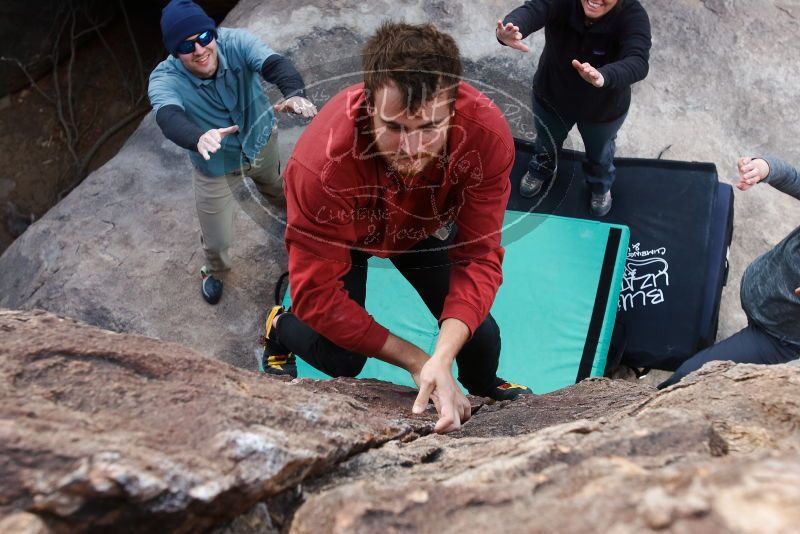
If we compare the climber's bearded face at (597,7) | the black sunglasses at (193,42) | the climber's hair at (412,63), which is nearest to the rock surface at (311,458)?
the climber's hair at (412,63)

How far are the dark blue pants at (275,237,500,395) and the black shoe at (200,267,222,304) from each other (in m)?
0.77

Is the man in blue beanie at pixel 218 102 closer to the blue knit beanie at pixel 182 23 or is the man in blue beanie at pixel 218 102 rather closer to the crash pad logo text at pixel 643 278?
the blue knit beanie at pixel 182 23

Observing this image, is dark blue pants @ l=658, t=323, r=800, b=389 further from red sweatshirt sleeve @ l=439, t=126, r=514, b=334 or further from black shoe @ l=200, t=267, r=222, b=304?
black shoe @ l=200, t=267, r=222, b=304

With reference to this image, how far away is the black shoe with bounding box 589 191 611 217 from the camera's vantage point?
3.38 m

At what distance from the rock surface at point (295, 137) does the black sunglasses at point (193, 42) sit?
56cm

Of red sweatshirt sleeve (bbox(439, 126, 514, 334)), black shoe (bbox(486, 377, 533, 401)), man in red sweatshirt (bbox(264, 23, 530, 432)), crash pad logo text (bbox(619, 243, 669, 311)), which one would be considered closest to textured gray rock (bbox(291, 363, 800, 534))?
man in red sweatshirt (bbox(264, 23, 530, 432))

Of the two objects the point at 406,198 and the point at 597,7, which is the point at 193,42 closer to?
the point at 406,198

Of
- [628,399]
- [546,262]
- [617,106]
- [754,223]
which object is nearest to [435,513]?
[628,399]

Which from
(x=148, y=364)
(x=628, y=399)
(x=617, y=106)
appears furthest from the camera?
(x=617, y=106)

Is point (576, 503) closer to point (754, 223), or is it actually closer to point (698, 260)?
point (698, 260)

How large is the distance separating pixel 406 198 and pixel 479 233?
26cm

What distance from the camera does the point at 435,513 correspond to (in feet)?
3.32

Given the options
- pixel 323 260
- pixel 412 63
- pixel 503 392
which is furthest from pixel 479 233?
pixel 503 392

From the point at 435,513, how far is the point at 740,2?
14.5 ft
